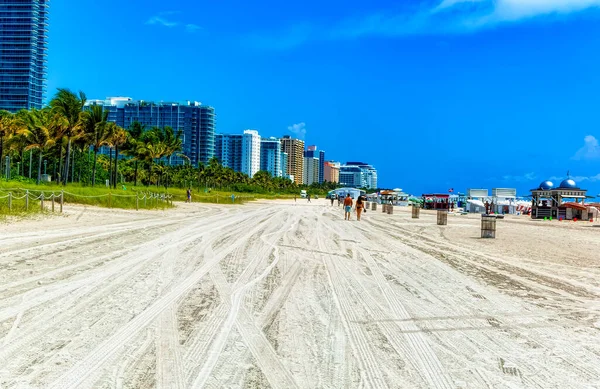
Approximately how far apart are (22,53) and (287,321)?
7929 inches

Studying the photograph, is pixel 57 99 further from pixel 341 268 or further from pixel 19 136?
pixel 341 268

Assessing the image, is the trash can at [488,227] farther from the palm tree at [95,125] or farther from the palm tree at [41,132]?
the palm tree at [95,125]

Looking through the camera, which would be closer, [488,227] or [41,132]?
[488,227]

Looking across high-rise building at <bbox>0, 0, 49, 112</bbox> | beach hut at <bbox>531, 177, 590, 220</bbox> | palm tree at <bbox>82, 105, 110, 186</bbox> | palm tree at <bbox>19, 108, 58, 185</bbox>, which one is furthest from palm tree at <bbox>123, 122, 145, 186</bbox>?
high-rise building at <bbox>0, 0, 49, 112</bbox>

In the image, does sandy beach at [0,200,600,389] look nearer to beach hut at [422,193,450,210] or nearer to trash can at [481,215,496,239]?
trash can at [481,215,496,239]

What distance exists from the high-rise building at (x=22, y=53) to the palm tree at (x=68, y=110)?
139 m

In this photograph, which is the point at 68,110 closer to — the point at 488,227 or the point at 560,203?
the point at 488,227

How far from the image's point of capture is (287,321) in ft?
21.2

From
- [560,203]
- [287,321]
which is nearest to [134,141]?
[560,203]

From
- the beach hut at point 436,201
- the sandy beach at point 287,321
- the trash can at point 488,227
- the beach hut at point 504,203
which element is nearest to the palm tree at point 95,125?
the trash can at point 488,227

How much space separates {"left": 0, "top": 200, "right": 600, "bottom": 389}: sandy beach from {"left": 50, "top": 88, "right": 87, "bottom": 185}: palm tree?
40.6m

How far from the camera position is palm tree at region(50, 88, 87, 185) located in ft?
163

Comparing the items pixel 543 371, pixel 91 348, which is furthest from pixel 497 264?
pixel 91 348

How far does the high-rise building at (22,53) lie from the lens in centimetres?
17488
